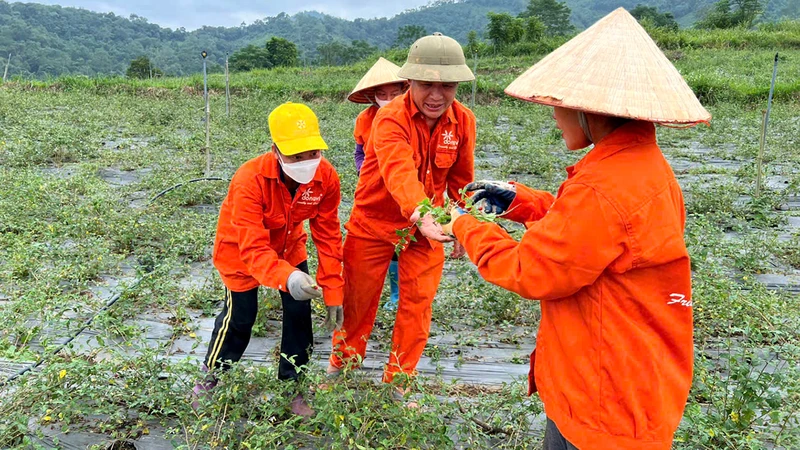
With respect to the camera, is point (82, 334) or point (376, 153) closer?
point (376, 153)

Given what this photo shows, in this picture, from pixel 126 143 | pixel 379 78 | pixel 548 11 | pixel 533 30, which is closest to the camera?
pixel 379 78

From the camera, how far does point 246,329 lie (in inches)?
104

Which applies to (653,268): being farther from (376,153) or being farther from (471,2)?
(471,2)

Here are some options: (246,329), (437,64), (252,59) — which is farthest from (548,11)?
(246,329)

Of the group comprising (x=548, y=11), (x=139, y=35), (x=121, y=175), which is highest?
(x=548, y=11)

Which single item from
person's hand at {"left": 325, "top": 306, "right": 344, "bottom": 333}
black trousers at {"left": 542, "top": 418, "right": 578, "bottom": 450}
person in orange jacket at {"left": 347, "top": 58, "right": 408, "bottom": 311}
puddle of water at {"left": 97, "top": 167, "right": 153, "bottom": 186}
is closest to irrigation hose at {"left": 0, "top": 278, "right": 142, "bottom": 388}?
person's hand at {"left": 325, "top": 306, "right": 344, "bottom": 333}

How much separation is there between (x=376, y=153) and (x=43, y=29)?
6000 cm

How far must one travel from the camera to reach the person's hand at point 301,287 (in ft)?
7.58

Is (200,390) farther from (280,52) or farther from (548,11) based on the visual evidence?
(548,11)

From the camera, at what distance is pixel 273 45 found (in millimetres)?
35375

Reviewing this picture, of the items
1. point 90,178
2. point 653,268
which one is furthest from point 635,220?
point 90,178

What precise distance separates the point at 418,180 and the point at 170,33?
239ft

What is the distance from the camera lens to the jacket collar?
1.48m

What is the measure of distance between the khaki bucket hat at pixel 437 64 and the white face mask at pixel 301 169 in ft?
1.80
